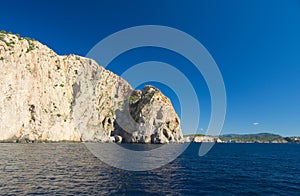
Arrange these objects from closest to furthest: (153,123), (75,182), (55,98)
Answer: (75,182) < (55,98) < (153,123)

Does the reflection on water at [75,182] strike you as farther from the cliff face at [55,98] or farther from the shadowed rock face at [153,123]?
the shadowed rock face at [153,123]

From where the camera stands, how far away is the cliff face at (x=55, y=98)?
102438 millimetres

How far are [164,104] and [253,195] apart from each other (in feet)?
540

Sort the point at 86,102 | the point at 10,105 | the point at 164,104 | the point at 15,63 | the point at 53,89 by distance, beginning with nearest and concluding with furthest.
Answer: the point at 10,105 → the point at 15,63 → the point at 53,89 → the point at 86,102 → the point at 164,104

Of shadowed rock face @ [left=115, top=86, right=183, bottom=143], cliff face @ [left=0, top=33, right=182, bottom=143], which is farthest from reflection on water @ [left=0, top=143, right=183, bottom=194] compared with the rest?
shadowed rock face @ [left=115, top=86, right=183, bottom=143]

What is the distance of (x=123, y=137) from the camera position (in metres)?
181

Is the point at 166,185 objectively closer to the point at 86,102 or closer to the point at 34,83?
the point at 34,83

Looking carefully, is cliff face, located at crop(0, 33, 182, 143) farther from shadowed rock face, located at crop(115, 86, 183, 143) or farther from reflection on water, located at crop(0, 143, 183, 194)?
reflection on water, located at crop(0, 143, 183, 194)

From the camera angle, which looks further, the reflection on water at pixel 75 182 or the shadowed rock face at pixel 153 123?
the shadowed rock face at pixel 153 123

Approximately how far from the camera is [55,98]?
441 ft

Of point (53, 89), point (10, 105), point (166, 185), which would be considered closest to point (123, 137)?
point (53, 89)

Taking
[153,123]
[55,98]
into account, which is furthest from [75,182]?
[153,123]

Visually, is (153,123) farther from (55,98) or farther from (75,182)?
(75,182)

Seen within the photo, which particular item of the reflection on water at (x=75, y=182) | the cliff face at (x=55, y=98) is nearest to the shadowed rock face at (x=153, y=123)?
the cliff face at (x=55, y=98)
